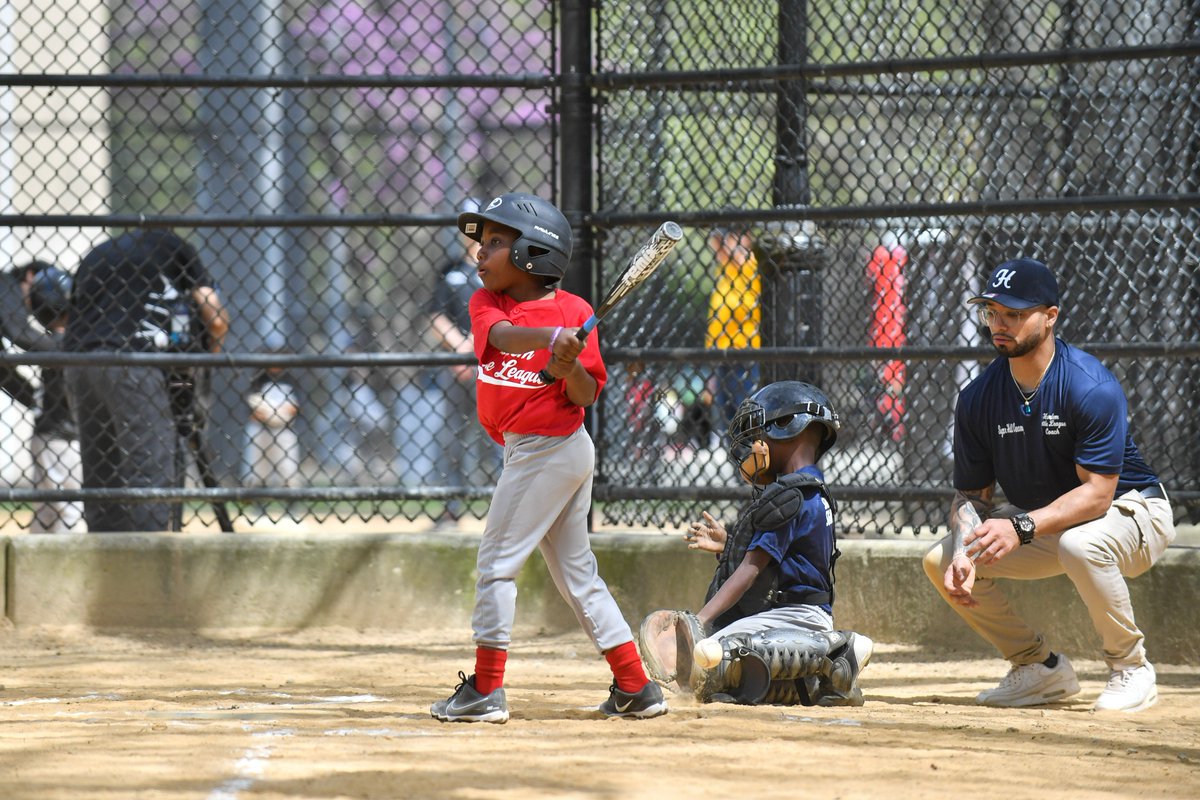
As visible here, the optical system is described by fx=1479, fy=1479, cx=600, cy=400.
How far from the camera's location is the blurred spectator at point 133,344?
697 centimetres

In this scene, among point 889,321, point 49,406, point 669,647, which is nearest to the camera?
point 669,647

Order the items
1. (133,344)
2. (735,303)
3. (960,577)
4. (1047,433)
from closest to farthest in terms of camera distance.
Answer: (960,577), (1047,433), (735,303), (133,344)

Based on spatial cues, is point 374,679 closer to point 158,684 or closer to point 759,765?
point 158,684

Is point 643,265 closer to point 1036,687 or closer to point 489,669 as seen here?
point 489,669

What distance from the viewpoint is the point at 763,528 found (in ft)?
15.5

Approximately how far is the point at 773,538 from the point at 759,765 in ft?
3.91

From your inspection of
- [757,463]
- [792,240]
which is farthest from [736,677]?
[792,240]

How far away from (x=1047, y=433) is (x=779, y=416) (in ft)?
2.87

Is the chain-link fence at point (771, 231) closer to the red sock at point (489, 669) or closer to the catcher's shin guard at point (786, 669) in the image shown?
the catcher's shin guard at point (786, 669)

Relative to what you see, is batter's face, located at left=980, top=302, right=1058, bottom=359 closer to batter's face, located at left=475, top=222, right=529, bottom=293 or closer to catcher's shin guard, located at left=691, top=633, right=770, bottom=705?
catcher's shin guard, located at left=691, top=633, right=770, bottom=705

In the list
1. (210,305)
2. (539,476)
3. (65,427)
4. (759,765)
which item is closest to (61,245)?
(65,427)

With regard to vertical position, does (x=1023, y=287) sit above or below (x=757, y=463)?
above

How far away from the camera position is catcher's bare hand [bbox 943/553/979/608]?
15.0 feet

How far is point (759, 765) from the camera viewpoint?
3639mm
